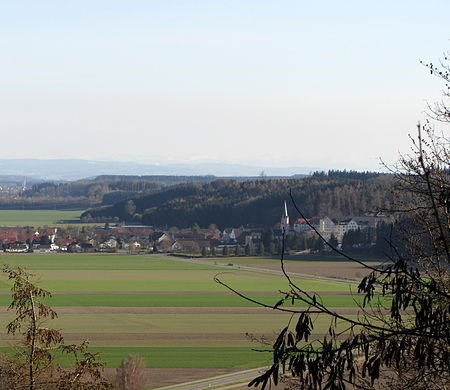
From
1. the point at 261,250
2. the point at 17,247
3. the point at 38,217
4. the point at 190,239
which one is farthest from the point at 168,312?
the point at 38,217

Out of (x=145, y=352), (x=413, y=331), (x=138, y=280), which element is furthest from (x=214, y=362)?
(x=138, y=280)

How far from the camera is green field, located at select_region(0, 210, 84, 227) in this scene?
128750mm

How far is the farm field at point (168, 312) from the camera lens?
97.3ft

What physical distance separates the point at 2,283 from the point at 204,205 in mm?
74353

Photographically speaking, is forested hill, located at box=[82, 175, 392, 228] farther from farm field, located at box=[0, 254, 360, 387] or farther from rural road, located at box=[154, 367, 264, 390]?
rural road, located at box=[154, 367, 264, 390]

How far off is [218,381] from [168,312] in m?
15.9

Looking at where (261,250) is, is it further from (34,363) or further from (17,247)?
(34,363)

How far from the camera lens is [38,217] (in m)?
147

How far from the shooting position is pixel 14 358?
9.58 meters

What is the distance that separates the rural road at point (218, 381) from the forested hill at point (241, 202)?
237 ft

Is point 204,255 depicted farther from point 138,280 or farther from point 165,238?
point 138,280

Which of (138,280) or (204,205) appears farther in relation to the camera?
(204,205)

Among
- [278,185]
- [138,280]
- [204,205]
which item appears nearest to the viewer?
[138,280]

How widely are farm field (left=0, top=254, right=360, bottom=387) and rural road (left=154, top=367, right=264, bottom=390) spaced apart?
627mm
